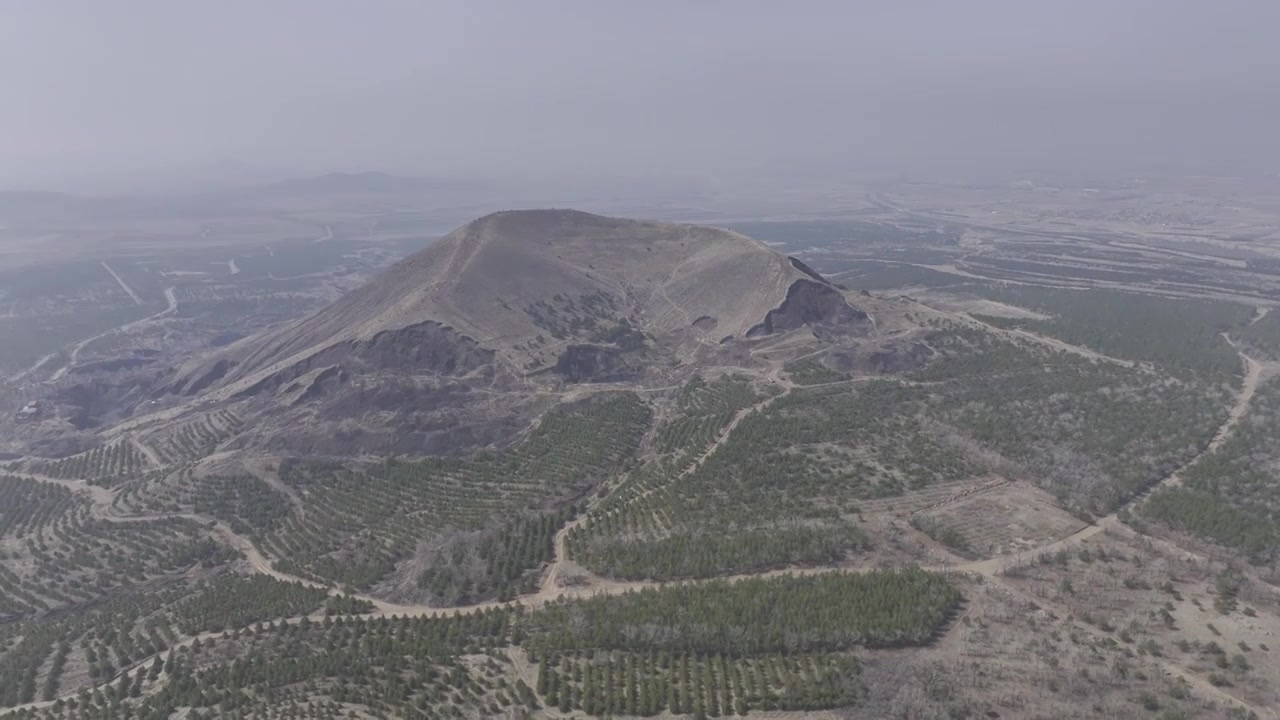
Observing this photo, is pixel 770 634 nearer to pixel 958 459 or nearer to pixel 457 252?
pixel 958 459

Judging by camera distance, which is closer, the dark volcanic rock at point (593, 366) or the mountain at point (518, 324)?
the mountain at point (518, 324)

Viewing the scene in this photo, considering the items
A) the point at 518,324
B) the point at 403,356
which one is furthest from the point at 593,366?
the point at 403,356

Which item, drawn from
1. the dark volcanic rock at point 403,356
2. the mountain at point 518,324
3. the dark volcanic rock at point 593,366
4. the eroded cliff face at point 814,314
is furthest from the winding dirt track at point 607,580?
the eroded cliff face at point 814,314

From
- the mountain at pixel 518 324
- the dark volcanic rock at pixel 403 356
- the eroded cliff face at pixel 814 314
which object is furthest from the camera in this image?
the eroded cliff face at pixel 814 314

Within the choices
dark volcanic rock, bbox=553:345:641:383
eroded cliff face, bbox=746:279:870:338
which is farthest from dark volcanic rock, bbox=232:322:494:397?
eroded cliff face, bbox=746:279:870:338

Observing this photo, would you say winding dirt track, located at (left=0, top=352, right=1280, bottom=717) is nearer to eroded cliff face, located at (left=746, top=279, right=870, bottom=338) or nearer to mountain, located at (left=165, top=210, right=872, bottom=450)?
mountain, located at (left=165, top=210, right=872, bottom=450)

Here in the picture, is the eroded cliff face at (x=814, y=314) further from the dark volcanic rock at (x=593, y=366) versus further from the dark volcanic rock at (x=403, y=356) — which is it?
the dark volcanic rock at (x=403, y=356)
